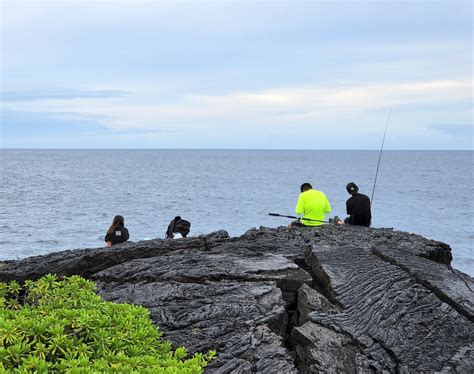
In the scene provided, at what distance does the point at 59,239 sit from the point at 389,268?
3396cm

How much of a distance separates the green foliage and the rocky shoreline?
876 millimetres

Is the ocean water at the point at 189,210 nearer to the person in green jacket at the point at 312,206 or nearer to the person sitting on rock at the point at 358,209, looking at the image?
the person sitting on rock at the point at 358,209

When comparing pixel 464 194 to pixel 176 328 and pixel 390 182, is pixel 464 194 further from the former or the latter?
pixel 176 328

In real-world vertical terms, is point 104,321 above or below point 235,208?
above

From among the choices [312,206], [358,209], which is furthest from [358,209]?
[312,206]

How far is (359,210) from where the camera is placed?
14375 millimetres

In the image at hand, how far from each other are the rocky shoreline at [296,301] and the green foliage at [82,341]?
2.87 ft

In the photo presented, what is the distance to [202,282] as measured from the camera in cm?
782

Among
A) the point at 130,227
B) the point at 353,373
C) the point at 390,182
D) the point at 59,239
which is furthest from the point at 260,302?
the point at 390,182

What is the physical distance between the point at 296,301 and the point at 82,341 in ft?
13.6

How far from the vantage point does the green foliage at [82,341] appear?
392 centimetres

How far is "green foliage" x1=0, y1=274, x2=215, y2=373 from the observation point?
392cm

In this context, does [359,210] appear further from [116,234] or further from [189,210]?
[189,210]

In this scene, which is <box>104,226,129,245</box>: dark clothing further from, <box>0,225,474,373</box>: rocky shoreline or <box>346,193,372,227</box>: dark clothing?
<box>346,193,372,227</box>: dark clothing
